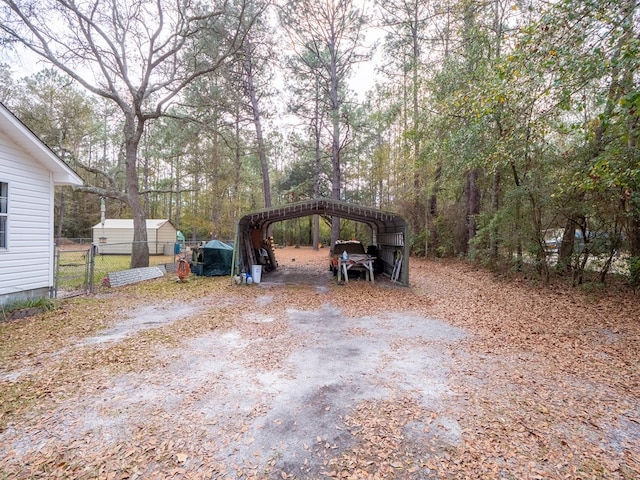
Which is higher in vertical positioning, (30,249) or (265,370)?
(30,249)

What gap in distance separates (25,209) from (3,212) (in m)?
0.46

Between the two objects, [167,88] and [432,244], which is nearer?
[167,88]

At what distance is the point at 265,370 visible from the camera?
415cm

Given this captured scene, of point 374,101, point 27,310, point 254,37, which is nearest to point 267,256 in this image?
point 27,310

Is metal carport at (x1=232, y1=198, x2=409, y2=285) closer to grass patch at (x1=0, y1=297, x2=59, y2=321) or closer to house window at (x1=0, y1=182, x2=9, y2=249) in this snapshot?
grass patch at (x1=0, y1=297, x2=59, y2=321)

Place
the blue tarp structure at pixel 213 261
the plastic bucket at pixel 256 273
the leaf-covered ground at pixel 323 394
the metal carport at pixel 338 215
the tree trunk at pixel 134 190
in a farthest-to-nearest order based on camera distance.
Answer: the blue tarp structure at pixel 213 261 < the tree trunk at pixel 134 190 < the plastic bucket at pixel 256 273 < the metal carport at pixel 338 215 < the leaf-covered ground at pixel 323 394

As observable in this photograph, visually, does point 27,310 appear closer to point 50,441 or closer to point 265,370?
point 50,441

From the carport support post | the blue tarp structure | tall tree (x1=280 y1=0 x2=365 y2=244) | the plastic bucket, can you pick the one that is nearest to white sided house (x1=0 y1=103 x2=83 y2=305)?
the carport support post

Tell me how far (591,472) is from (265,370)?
326 centimetres

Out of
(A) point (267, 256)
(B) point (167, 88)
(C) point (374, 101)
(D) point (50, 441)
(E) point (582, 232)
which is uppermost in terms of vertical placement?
(C) point (374, 101)

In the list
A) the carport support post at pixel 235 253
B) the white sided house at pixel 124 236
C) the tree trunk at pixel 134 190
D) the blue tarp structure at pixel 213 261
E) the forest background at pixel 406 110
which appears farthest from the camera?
the white sided house at pixel 124 236

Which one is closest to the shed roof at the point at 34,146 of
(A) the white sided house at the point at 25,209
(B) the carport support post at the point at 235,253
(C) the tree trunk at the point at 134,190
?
(A) the white sided house at the point at 25,209

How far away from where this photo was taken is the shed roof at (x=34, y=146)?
6.22 m

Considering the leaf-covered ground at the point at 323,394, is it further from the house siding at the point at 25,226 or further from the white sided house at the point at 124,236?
the white sided house at the point at 124,236
